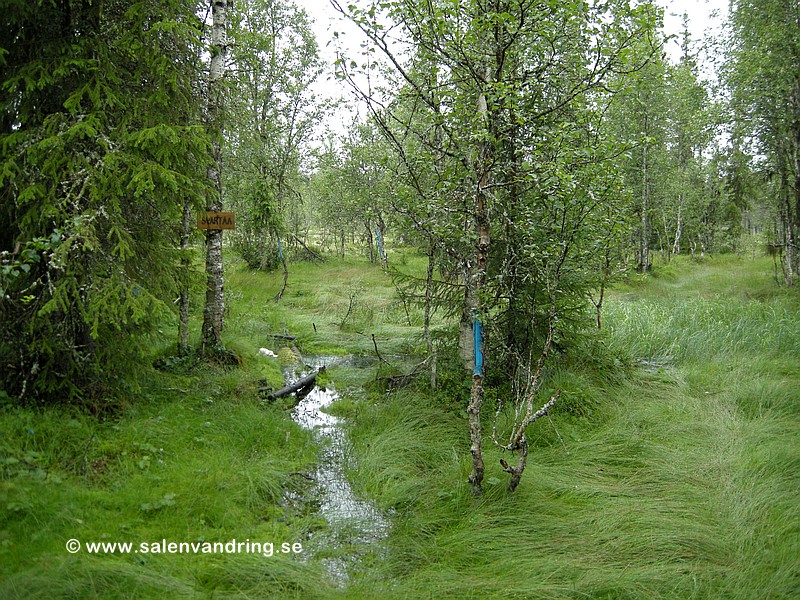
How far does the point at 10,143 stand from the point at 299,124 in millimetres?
17669

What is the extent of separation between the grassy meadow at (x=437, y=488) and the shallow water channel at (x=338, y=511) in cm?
8

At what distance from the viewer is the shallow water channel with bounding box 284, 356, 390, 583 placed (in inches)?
152

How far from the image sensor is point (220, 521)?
4047 mm

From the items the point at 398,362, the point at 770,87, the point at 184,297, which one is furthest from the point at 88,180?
the point at 770,87

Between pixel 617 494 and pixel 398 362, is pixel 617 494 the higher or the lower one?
the lower one

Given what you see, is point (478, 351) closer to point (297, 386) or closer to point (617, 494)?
point (617, 494)

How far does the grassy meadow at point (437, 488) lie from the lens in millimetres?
3355

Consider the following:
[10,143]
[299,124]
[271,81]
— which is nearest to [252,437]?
[10,143]

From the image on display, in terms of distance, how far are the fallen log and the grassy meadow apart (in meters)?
0.29

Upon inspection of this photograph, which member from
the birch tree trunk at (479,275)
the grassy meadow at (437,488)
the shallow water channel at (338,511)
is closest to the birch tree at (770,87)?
the grassy meadow at (437,488)

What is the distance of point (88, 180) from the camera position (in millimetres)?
4797

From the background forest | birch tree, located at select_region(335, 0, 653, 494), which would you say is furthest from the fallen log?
birch tree, located at select_region(335, 0, 653, 494)

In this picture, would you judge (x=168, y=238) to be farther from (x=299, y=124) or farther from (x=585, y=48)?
(x=299, y=124)

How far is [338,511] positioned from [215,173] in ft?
17.2
